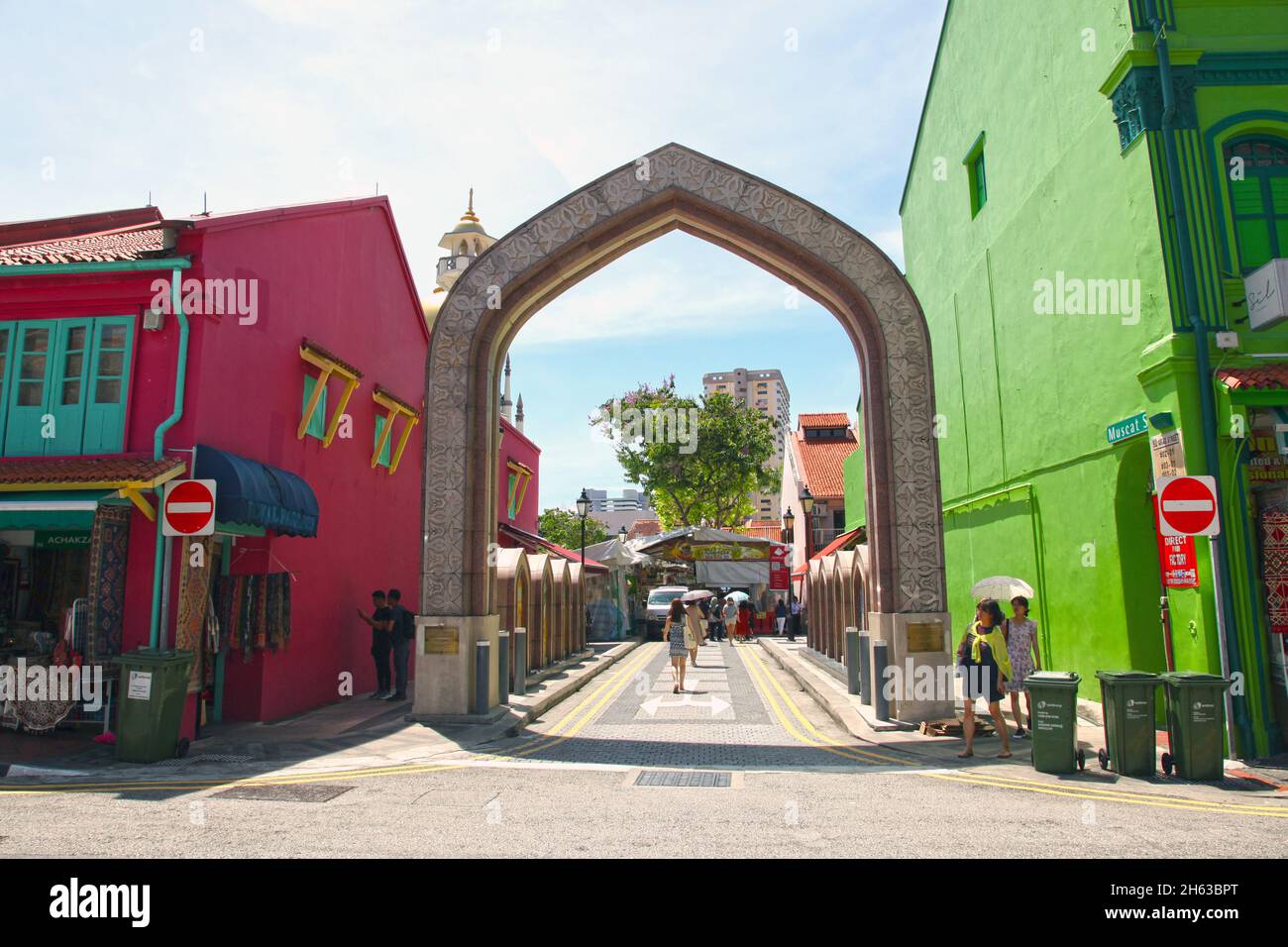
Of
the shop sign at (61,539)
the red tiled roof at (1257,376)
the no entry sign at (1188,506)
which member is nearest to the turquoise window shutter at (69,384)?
the shop sign at (61,539)

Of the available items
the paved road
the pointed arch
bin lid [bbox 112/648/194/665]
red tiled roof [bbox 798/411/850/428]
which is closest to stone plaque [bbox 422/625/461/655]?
the pointed arch

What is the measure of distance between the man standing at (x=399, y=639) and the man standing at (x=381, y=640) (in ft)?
0.30

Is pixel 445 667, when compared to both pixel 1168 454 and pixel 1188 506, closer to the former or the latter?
pixel 1188 506

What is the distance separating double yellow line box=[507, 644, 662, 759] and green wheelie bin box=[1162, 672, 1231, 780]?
7045 mm

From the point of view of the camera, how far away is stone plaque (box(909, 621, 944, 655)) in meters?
11.7

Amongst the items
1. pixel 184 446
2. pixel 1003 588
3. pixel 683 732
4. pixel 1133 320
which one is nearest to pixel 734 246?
pixel 1133 320

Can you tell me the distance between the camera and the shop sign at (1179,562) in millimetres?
9469

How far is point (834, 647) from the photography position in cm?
1897

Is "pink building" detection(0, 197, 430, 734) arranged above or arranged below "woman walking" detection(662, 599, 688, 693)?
above

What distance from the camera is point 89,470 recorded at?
9891 mm

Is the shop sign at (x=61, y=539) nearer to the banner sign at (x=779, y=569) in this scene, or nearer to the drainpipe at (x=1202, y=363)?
the drainpipe at (x=1202, y=363)

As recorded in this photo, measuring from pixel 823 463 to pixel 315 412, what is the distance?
33792 millimetres

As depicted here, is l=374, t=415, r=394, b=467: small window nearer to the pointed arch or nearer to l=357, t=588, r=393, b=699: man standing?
l=357, t=588, r=393, b=699: man standing
